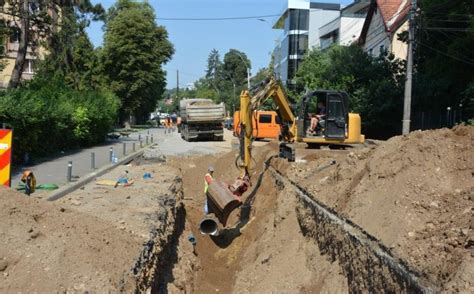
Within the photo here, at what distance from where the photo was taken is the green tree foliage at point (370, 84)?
2894 cm

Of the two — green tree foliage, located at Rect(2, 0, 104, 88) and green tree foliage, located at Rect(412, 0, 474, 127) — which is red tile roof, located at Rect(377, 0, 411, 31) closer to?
green tree foliage, located at Rect(412, 0, 474, 127)

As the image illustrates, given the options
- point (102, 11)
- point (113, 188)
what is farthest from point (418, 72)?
point (113, 188)

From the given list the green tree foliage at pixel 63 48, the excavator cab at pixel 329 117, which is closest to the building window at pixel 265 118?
Result: the green tree foliage at pixel 63 48

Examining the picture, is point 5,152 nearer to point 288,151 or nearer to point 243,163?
point 243,163

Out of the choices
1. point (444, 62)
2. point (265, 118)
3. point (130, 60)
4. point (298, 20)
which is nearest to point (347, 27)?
point (298, 20)

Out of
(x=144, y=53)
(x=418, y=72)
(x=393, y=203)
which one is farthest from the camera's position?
(x=144, y=53)

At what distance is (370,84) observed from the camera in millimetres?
30188

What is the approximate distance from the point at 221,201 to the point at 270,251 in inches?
64.7

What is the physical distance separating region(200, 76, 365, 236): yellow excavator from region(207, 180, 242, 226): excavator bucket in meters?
0.08

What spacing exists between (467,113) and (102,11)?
25.1 m

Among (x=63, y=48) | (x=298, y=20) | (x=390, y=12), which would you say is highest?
(x=298, y=20)

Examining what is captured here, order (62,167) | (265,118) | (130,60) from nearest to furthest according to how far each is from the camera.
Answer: (62,167)
(265,118)
(130,60)

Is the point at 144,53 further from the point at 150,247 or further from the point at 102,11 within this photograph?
the point at 150,247

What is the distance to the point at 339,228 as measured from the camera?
25.0 ft
